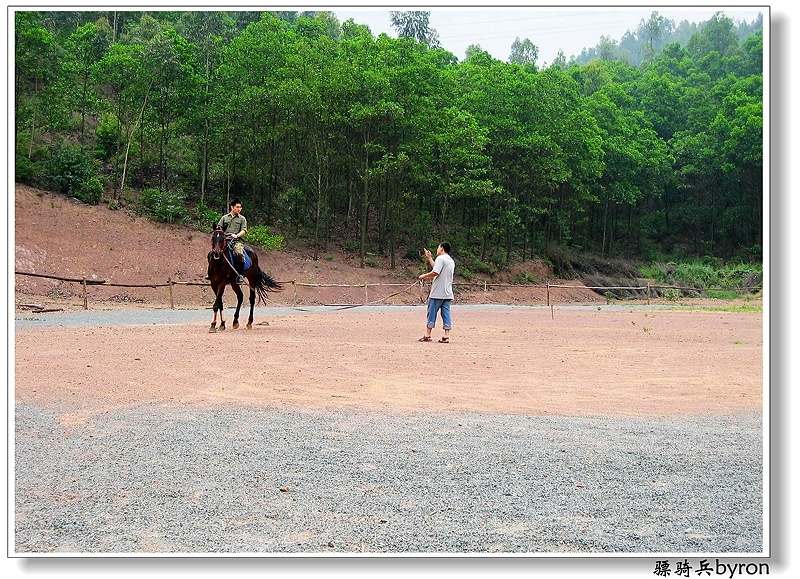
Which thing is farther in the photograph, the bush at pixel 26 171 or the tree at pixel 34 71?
the bush at pixel 26 171

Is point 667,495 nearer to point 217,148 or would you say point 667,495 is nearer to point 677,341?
point 677,341

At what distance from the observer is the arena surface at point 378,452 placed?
148 inches

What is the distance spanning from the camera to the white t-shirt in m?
12.6

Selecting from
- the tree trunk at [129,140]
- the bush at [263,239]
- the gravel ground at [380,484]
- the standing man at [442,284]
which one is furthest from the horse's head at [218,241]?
the tree trunk at [129,140]

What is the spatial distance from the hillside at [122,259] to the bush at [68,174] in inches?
20.3

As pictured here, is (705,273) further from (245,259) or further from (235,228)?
(235,228)

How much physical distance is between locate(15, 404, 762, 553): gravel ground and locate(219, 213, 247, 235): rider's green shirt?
25.7 ft

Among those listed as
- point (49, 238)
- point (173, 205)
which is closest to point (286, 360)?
point (49, 238)

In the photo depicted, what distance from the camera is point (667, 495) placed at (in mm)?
4383

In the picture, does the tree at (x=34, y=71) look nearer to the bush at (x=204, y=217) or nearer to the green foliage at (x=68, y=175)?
→ the green foliage at (x=68, y=175)

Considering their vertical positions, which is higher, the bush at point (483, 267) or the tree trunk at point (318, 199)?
the tree trunk at point (318, 199)

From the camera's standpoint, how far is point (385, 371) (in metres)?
9.30

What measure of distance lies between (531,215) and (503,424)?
37.0m
